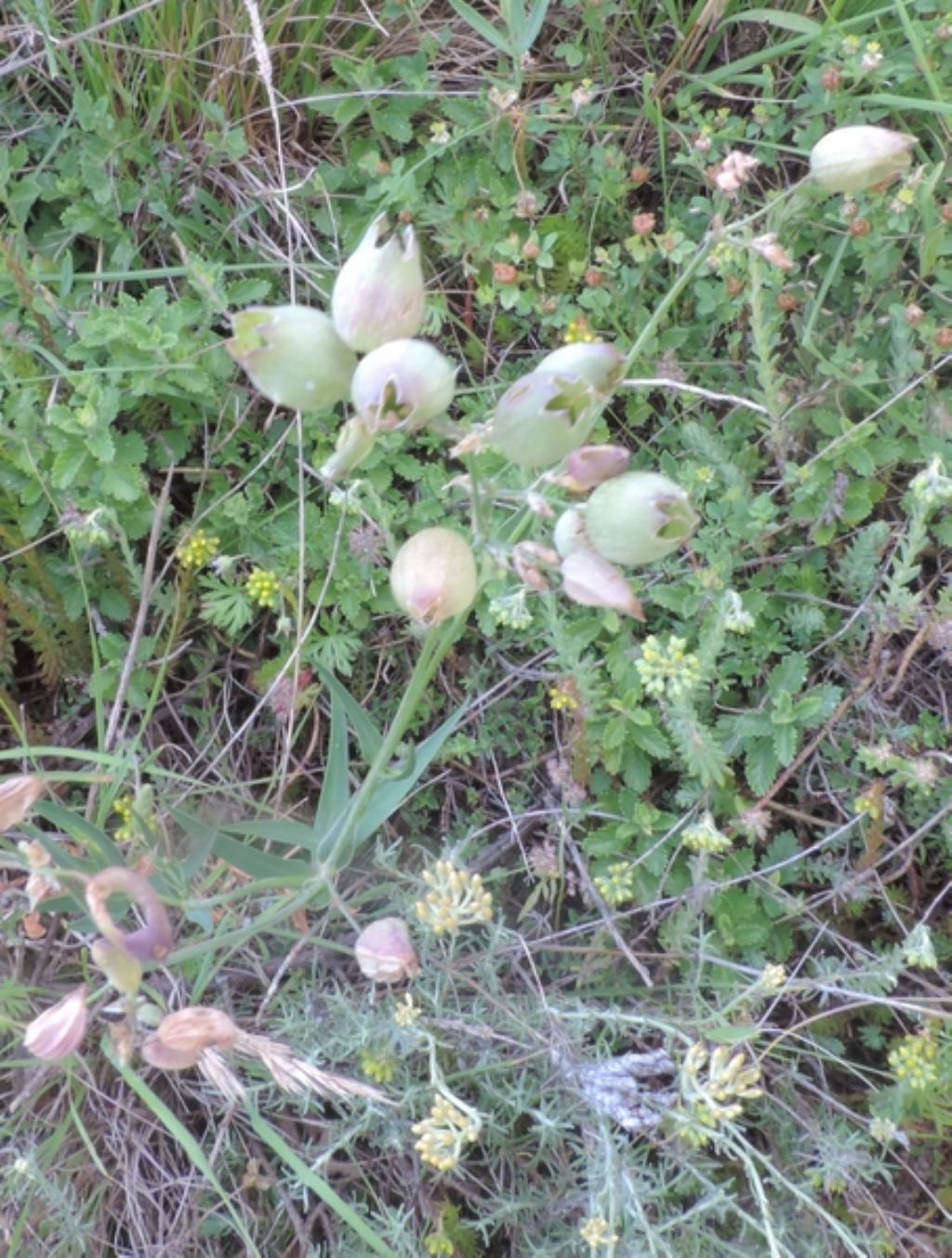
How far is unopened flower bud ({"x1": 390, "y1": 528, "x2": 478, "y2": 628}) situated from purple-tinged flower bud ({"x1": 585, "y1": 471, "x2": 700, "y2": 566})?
0.50ft

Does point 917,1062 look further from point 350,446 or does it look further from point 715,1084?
point 350,446

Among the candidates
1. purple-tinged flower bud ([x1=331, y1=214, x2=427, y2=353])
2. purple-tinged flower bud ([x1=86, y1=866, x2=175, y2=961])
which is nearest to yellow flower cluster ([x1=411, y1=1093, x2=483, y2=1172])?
purple-tinged flower bud ([x1=86, y1=866, x2=175, y2=961])

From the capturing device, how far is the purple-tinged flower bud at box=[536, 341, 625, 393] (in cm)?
129

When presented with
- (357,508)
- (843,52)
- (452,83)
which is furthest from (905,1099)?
(452,83)

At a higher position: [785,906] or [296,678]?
[296,678]

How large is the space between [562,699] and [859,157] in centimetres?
99

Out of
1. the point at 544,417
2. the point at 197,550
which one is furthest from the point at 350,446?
the point at 197,550

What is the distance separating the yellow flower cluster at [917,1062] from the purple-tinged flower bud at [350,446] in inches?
52.1

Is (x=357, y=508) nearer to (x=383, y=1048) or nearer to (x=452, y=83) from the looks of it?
(x=383, y=1048)

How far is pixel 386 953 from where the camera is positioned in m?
1.50

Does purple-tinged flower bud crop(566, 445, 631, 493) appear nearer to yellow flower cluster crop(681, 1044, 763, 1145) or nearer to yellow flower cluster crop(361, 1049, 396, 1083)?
yellow flower cluster crop(681, 1044, 763, 1145)

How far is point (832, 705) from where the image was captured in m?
2.12

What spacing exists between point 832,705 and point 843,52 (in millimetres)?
1272

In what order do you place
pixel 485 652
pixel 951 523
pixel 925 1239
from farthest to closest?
pixel 485 652 < pixel 951 523 < pixel 925 1239
